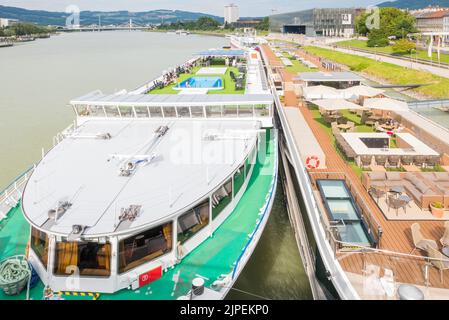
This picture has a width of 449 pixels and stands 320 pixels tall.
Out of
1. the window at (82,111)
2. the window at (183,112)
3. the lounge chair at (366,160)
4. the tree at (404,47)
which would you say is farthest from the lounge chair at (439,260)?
the tree at (404,47)

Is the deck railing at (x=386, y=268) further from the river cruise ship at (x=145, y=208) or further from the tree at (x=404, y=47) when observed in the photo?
the tree at (x=404, y=47)

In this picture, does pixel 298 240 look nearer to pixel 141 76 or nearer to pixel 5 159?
pixel 5 159

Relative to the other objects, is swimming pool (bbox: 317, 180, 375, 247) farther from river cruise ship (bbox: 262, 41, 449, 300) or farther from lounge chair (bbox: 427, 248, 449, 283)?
lounge chair (bbox: 427, 248, 449, 283)

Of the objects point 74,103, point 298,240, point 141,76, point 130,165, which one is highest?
point 141,76

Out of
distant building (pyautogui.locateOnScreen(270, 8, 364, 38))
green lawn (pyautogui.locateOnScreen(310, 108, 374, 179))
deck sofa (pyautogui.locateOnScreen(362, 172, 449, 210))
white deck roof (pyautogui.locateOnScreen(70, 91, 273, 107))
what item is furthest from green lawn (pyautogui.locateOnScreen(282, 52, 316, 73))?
distant building (pyautogui.locateOnScreen(270, 8, 364, 38))
